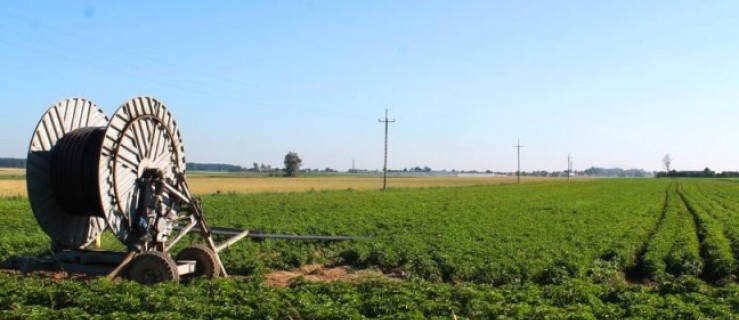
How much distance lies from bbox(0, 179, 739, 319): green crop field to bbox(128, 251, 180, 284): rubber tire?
0.54 metres

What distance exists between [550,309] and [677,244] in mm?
12803

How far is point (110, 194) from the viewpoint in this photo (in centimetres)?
1205

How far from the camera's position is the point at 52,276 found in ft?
42.6

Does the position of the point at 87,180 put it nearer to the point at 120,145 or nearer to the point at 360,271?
the point at 120,145

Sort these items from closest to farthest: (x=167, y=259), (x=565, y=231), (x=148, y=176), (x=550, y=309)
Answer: (x=550, y=309)
(x=167, y=259)
(x=148, y=176)
(x=565, y=231)

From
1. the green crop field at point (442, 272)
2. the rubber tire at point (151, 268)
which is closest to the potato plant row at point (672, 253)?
the green crop field at point (442, 272)

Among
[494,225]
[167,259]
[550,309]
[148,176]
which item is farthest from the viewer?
[494,225]

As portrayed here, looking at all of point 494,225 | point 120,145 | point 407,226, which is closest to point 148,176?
point 120,145

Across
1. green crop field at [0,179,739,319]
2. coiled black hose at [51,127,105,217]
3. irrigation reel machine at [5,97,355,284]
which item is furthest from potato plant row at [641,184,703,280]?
coiled black hose at [51,127,105,217]

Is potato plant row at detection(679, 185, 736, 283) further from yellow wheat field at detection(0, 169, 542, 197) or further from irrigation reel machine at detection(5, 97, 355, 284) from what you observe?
yellow wheat field at detection(0, 169, 542, 197)

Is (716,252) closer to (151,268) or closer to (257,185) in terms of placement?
(151,268)

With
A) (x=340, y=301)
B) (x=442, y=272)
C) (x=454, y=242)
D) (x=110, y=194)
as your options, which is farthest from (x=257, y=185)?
(x=340, y=301)

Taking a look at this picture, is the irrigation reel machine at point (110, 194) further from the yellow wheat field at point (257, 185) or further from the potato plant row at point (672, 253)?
the yellow wheat field at point (257, 185)

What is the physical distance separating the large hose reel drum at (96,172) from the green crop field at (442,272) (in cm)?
128
